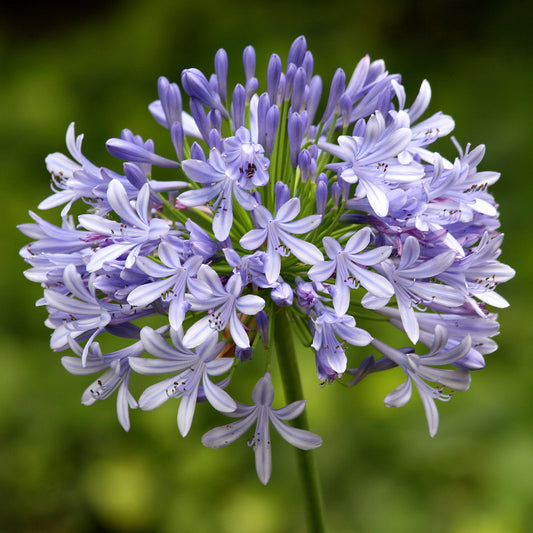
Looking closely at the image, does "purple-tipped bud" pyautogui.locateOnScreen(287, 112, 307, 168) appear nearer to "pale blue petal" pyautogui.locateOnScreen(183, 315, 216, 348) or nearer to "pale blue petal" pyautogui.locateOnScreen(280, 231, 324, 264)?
"pale blue petal" pyautogui.locateOnScreen(280, 231, 324, 264)

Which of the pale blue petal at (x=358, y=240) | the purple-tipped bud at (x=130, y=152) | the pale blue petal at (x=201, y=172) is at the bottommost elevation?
the pale blue petal at (x=358, y=240)

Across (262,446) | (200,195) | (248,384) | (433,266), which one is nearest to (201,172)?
(200,195)

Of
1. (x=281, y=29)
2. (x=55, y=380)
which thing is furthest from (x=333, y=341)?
(x=281, y=29)

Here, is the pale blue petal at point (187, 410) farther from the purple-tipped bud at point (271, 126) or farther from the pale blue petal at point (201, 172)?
the purple-tipped bud at point (271, 126)

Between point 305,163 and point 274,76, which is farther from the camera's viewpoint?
point 274,76

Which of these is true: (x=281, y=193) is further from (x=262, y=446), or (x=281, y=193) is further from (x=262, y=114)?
(x=262, y=446)

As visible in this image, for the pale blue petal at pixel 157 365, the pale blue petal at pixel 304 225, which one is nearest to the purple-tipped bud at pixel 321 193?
the pale blue petal at pixel 304 225
